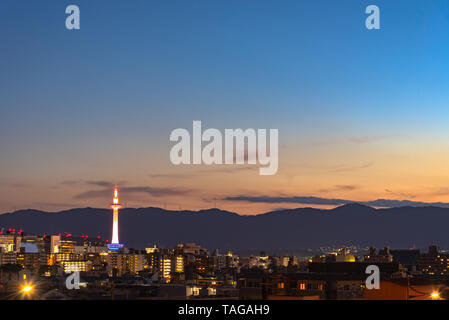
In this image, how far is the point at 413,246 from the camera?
18800 cm

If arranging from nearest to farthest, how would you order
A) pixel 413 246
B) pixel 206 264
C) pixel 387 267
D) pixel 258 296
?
1. pixel 258 296
2. pixel 387 267
3. pixel 206 264
4. pixel 413 246

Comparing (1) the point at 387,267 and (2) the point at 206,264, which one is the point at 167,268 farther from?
(1) the point at 387,267
